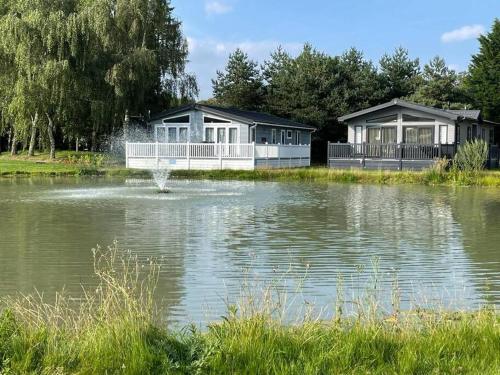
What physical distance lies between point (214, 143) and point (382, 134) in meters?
10.5

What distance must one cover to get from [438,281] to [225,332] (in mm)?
4803

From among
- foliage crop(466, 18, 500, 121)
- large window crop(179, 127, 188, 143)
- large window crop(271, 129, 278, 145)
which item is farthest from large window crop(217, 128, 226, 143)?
foliage crop(466, 18, 500, 121)

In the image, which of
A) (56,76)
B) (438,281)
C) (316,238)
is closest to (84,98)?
(56,76)

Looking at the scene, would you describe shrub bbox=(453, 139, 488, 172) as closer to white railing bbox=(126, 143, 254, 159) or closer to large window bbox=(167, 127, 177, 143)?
white railing bbox=(126, 143, 254, 159)

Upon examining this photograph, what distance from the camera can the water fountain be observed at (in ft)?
86.0

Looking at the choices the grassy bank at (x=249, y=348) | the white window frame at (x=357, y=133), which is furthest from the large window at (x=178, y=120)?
the grassy bank at (x=249, y=348)

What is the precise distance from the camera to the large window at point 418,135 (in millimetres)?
39594

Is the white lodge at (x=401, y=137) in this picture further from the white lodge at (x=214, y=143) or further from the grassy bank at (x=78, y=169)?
the grassy bank at (x=78, y=169)

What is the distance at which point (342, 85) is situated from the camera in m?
52.2

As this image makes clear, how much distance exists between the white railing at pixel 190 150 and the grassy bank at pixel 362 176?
2.80 meters

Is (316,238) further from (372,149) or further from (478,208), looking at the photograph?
(372,149)

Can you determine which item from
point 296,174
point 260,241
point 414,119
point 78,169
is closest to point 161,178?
point 78,169

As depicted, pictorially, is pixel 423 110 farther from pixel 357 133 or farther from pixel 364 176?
pixel 364 176

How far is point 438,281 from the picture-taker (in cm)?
924
